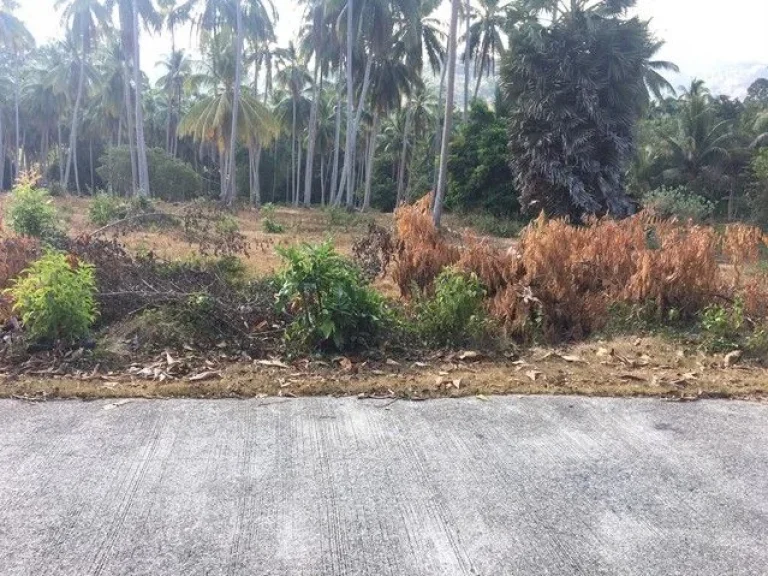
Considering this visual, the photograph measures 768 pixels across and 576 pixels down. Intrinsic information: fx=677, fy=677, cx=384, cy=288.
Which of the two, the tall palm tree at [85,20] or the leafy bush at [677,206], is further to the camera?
the tall palm tree at [85,20]

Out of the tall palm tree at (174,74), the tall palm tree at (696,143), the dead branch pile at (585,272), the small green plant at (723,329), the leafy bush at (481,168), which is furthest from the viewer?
the tall palm tree at (174,74)

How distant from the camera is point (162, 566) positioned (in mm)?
2703

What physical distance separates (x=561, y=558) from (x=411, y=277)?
5162 millimetres

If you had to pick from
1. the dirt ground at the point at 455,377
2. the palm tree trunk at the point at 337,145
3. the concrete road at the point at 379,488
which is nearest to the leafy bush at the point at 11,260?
the dirt ground at the point at 455,377

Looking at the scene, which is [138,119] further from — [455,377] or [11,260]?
[455,377]

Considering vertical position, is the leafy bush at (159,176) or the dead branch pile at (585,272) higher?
the leafy bush at (159,176)

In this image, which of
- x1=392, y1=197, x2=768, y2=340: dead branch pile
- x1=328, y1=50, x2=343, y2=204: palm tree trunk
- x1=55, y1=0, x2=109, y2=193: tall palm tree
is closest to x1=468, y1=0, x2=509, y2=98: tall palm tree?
x1=328, y1=50, x2=343, y2=204: palm tree trunk

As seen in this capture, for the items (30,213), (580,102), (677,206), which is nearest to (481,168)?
(580,102)

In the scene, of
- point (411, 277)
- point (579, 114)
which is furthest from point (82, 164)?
point (411, 277)

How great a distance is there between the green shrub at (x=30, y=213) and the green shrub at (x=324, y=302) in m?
6.00

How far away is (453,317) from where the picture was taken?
622 centimetres

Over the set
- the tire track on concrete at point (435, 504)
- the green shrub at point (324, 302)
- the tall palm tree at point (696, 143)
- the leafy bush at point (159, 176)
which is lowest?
the tire track on concrete at point (435, 504)

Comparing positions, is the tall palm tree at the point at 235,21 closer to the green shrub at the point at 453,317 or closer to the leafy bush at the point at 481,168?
the leafy bush at the point at 481,168

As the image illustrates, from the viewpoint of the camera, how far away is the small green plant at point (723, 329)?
20.6 feet
